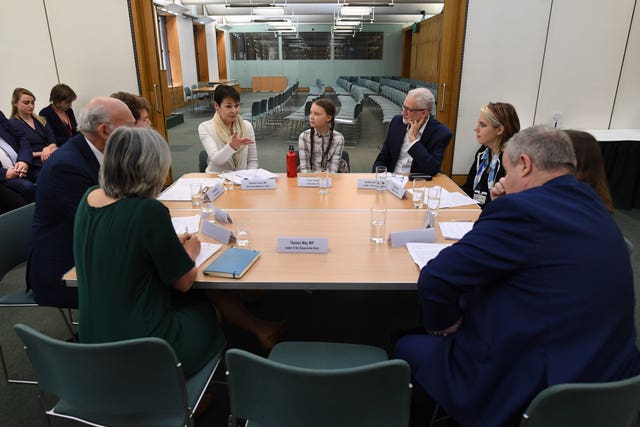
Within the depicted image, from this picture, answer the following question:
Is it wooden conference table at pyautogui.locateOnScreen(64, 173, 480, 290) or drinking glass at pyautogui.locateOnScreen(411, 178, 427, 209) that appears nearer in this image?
wooden conference table at pyautogui.locateOnScreen(64, 173, 480, 290)

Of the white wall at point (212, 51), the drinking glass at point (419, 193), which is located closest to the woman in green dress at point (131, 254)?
the drinking glass at point (419, 193)

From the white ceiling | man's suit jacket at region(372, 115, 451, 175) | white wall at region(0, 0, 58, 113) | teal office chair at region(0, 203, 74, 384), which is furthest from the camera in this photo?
the white ceiling

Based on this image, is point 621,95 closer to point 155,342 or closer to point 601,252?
point 601,252

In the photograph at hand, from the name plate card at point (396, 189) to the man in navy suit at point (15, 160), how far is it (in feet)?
11.3

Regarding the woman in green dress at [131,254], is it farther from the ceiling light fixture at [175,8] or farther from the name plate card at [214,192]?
the ceiling light fixture at [175,8]

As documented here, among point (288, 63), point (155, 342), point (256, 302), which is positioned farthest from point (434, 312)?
point (288, 63)

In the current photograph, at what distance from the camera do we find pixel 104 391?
119cm

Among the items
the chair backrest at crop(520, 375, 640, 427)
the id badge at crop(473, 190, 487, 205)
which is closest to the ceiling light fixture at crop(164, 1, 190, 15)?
the id badge at crop(473, 190, 487, 205)

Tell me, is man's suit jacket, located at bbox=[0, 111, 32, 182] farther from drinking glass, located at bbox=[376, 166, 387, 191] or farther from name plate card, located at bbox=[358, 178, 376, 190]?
drinking glass, located at bbox=[376, 166, 387, 191]

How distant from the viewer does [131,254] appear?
1319mm

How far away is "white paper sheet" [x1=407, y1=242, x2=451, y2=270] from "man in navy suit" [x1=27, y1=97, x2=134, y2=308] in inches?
61.6

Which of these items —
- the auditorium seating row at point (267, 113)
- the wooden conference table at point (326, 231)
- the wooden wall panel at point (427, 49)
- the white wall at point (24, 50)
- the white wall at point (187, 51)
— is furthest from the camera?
the white wall at point (187, 51)

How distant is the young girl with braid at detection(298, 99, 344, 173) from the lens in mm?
3469

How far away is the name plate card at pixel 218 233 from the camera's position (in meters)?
1.90
